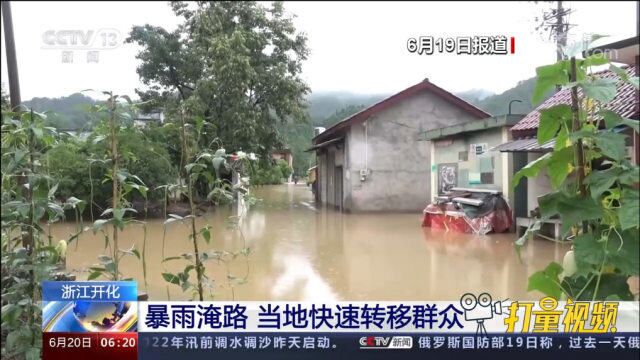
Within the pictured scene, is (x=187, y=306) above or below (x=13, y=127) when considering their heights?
below

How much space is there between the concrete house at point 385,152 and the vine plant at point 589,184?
87cm

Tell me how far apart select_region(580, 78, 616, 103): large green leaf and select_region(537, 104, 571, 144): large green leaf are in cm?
9

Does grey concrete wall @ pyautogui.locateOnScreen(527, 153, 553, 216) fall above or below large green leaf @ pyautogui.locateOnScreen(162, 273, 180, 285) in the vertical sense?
above

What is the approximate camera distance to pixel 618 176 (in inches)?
49.6

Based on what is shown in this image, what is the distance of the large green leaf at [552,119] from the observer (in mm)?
1405

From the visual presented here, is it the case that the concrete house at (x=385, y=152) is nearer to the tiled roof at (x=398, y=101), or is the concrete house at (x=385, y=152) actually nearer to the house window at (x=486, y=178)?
the tiled roof at (x=398, y=101)

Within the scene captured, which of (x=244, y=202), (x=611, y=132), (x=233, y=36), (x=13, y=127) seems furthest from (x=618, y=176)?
(x=13, y=127)

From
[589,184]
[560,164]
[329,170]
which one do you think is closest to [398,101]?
[329,170]

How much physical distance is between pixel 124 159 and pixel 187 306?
670 millimetres

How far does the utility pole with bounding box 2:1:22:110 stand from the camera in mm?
1791

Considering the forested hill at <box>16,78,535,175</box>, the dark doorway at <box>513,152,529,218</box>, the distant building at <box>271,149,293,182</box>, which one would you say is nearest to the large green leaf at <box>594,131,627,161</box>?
the forested hill at <box>16,78,535,175</box>

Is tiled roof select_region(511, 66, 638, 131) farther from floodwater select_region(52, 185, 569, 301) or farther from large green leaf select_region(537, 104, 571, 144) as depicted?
floodwater select_region(52, 185, 569, 301)

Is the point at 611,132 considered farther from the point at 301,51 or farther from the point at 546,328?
the point at 301,51

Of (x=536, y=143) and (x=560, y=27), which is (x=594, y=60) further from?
(x=536, y=143)
